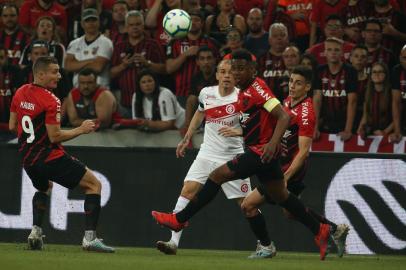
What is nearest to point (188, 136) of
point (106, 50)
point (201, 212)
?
point (201, 212)

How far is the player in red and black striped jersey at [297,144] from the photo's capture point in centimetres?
1086

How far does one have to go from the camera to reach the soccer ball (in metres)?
14.8

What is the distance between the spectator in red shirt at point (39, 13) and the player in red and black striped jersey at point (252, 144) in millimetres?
6965

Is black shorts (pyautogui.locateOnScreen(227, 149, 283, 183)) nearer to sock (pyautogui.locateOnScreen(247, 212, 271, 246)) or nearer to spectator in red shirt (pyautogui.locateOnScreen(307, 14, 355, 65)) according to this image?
sock (pyautogui.locateOnScreen(247, 212, 271, 246))

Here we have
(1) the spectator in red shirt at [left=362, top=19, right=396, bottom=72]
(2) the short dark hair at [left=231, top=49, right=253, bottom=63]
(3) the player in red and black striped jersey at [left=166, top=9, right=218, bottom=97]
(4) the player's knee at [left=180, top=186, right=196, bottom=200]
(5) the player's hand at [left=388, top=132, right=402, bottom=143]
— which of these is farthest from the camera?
(3) the player in red and black striped jersey at [left=166, top=9, right=218, bottom=97]

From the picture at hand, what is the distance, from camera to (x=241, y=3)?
17.1 m

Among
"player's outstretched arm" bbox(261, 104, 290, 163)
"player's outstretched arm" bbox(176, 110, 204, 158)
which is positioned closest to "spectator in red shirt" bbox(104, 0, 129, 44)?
"player's outstretched arm" bbox(176, 110, 204, 158)

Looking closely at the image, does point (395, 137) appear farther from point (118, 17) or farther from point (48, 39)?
point (48, 39)

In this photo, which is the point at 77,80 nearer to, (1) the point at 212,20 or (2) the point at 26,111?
(1) the point at 212,20

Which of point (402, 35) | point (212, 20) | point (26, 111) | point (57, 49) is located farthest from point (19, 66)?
point (402, 35)

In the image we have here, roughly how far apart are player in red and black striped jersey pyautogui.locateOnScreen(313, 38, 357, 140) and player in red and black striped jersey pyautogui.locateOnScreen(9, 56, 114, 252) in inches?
171

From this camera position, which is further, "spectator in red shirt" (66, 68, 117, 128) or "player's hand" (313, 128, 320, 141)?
"spectator in red shirt" (66, 68, 117, 128)

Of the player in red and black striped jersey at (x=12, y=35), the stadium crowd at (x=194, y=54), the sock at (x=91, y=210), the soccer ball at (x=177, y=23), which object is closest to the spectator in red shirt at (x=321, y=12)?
the stadium crowd at (x=194, y=54)

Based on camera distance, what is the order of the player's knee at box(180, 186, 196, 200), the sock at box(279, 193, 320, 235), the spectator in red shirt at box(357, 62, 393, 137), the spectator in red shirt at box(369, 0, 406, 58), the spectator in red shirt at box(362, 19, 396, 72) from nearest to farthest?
the sock at box(279, 193, 320, 235), the player's knee at box(180, 186, 196, 200), the spectator in red shirt at box(357, 62, 393, 137), the spectator in red shirt at box(362, 19, 396, 72), the spectator in red shirt at box(369, 0, 406, 58)
